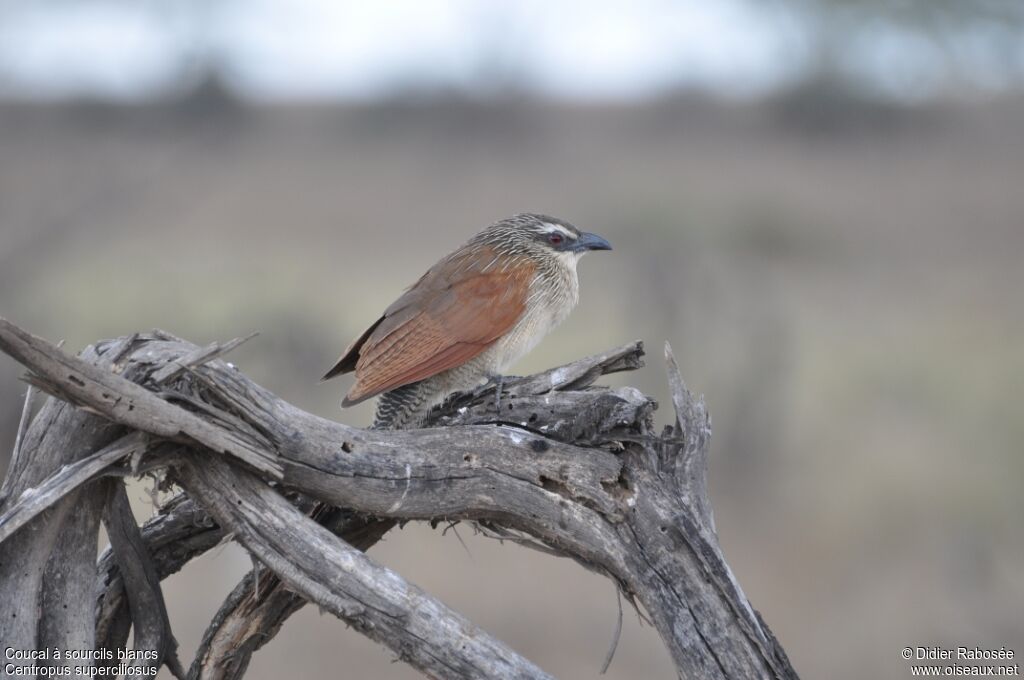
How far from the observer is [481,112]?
26516mm

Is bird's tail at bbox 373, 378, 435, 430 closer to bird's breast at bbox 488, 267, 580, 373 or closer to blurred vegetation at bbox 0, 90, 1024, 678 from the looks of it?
bird's breast at bbox 488, 267, 580, 373

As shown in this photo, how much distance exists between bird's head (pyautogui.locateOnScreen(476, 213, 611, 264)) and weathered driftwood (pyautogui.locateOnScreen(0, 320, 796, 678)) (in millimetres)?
1250

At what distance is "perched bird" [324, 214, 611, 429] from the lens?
3.22 m

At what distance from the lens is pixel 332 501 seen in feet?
8.00

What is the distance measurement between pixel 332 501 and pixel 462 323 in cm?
108

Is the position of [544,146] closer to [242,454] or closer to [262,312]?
[262,312]

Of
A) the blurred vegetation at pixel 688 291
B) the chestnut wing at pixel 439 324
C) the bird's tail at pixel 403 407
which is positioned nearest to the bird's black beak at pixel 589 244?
the chestnut wing at pixel 439 324

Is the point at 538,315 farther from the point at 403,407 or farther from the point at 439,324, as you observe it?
the point at 403,407

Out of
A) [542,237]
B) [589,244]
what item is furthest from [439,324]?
[589,244]

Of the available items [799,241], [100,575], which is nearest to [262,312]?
[100,575]

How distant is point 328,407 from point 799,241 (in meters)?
9.79

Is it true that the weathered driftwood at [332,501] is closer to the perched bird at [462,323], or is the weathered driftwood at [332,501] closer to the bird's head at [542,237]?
the perched bird at [462,323]

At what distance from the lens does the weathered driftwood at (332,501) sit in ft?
7.29

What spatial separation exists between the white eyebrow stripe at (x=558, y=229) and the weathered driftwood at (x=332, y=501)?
4.26 feet
